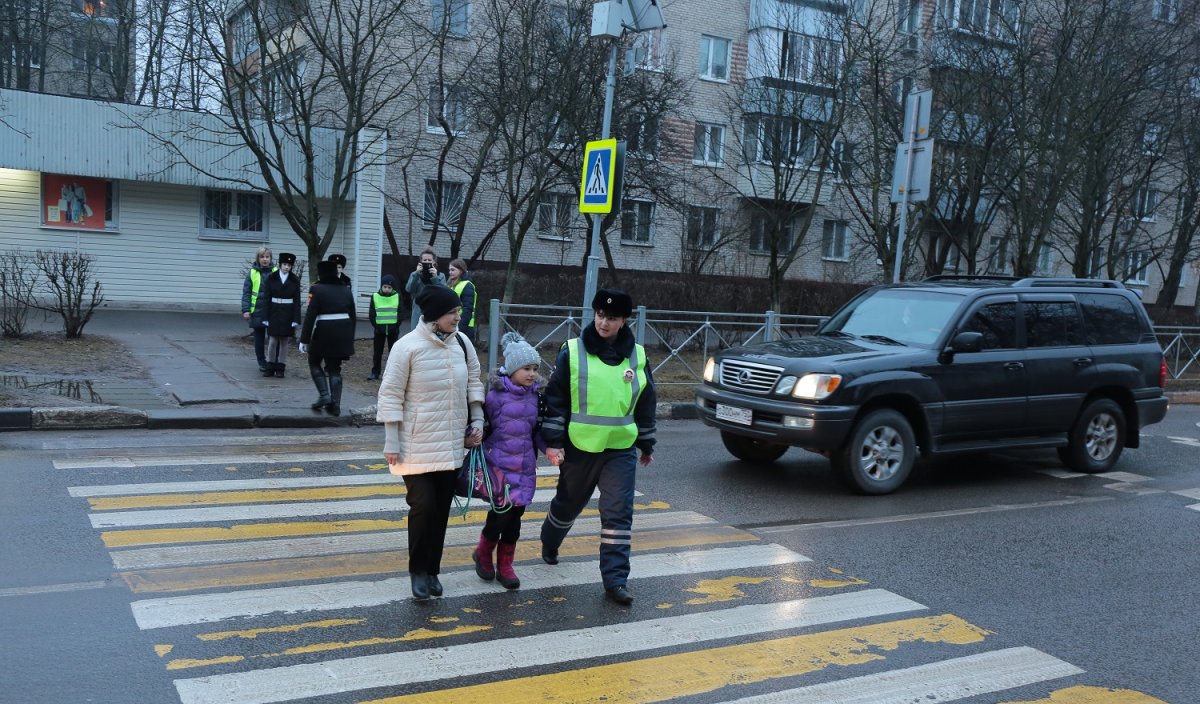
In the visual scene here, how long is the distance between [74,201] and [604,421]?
2176 cm

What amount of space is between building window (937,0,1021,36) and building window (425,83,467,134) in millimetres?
11243

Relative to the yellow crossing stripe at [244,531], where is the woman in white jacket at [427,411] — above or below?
above

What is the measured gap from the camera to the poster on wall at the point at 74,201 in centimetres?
2292

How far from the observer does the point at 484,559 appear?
5.96 metres

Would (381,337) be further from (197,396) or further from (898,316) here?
(898,316)

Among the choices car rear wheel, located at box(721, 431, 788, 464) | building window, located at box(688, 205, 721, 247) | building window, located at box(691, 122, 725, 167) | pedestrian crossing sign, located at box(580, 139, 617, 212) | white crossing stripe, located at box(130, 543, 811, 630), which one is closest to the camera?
white crossing stripe, located at box(130, 543, 811, 630)

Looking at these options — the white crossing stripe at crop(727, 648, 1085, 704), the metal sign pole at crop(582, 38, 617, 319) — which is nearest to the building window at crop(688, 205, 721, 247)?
the metal sign pole at crop(582, 38, 617, 319)

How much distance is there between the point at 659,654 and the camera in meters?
4.99

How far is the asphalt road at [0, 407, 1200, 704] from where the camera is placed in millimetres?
4582

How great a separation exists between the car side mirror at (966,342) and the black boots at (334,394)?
6.57m

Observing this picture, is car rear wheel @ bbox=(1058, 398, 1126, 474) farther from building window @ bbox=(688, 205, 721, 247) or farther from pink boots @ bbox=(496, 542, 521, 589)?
building window @ bbox=(688, 205, 721, 247)

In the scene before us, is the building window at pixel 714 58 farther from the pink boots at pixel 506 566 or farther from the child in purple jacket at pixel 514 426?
the pink boots at pixel 506 566

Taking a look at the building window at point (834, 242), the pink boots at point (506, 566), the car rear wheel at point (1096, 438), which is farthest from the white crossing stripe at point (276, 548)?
the building window at point (834, 242)

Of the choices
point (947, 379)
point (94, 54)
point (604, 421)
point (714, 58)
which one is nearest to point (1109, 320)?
point (947, 379)
